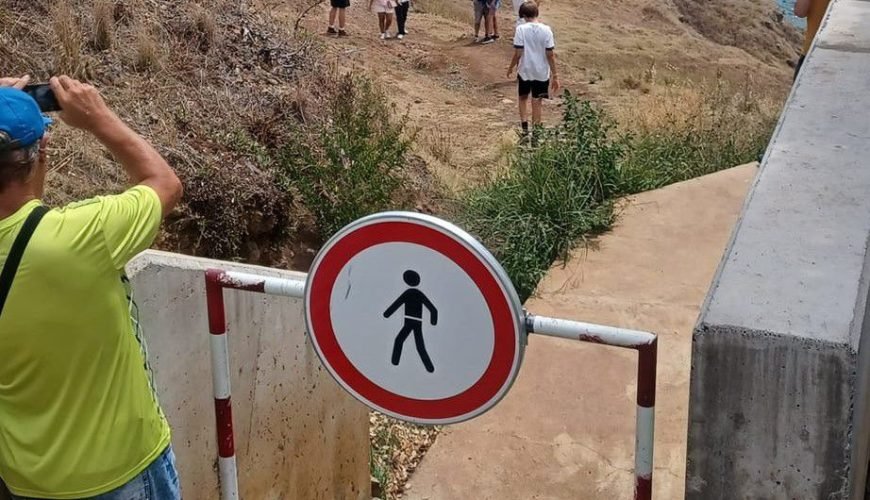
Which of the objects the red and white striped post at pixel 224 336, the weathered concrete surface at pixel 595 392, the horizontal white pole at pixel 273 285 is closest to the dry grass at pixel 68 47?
the weathered concrete surface at pixel 595 392

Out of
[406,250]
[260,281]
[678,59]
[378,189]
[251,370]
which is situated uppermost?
[406,250]

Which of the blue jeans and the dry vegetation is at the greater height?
the blue jeans

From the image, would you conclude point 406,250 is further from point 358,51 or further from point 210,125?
point 358,51

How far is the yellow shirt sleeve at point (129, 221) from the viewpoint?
7.94ft

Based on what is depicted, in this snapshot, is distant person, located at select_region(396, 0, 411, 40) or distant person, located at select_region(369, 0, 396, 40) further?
distant person, located at select_region(396, 0, 411, 40)

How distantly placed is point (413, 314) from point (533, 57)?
9.01 metres

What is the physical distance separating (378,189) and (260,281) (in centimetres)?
483

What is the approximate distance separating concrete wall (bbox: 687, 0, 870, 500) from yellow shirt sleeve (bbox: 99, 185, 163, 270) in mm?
1235

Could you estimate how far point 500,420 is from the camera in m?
5.42

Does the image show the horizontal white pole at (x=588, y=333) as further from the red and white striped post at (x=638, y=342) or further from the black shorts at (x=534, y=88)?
the black shorts at (x=534, y=88)

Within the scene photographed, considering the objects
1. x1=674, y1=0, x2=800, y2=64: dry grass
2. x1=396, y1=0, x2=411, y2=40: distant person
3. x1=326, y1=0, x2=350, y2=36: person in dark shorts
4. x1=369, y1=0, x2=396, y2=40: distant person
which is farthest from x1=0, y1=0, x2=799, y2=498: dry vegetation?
x1=674, y1=0, x2=800, y2=64: dry grass

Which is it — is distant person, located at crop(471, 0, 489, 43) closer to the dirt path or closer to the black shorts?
the dirt path

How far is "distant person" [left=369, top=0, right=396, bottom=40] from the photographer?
17775 mm

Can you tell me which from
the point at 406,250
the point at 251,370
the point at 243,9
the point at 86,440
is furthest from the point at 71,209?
the point at 243,9
